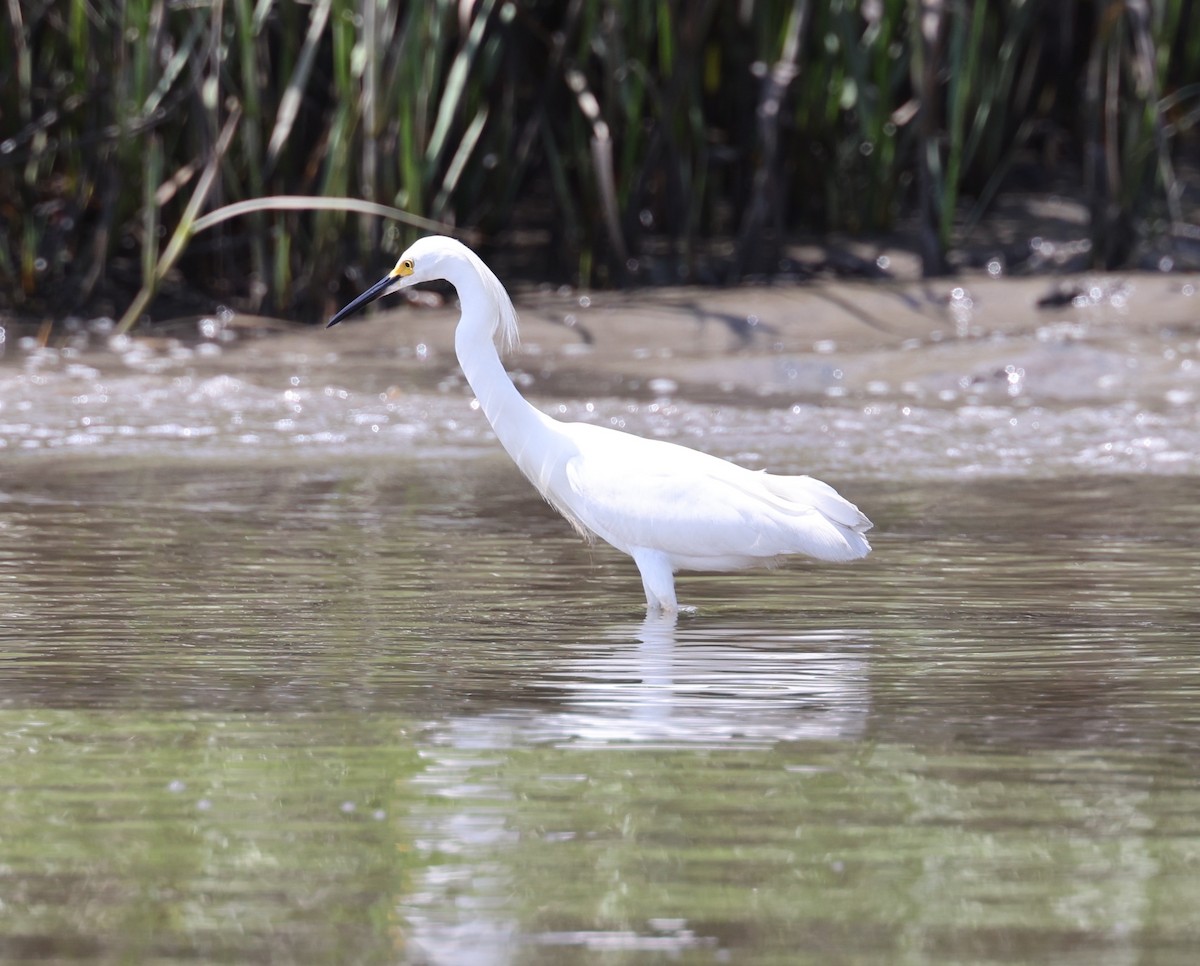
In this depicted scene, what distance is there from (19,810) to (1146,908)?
1.77 meters

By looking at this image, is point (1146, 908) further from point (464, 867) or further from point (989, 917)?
point (464, 867)

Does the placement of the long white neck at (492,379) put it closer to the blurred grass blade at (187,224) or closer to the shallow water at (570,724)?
the shallow water at (570,724)

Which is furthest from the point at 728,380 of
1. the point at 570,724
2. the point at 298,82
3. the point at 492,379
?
the point at 570,724

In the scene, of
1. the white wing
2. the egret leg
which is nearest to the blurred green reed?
the white wing

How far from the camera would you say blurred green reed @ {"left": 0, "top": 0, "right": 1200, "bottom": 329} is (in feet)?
32.1

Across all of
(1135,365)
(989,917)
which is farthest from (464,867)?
(1135,365)

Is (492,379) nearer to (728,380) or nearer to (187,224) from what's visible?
(187,224)

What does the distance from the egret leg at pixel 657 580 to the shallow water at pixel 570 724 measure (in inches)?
4.7

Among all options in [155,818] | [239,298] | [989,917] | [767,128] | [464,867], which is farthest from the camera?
[239,298]

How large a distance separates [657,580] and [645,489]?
30 centimetres

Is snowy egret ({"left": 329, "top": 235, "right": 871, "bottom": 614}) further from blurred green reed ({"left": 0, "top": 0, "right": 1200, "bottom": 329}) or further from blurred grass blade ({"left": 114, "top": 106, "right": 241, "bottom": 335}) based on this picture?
blurred green reed ({"left": 0, "top": 0, "right": 1200, "bottom": 329})

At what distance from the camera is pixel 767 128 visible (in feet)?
Result: 33.4

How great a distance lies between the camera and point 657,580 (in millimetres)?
5180

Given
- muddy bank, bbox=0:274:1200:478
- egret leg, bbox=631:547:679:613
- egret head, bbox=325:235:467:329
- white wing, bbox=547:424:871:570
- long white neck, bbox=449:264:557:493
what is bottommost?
muddy bank, bbox=0:274:1200:478
